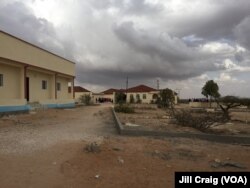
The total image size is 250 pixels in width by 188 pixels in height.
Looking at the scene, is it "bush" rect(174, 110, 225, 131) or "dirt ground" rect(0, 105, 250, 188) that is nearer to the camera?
"dirt ground" rect(0, 105, 250, 188)

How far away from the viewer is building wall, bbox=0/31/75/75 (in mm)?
22547

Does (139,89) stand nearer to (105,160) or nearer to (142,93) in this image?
(142,93)

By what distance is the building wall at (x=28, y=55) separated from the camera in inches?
888

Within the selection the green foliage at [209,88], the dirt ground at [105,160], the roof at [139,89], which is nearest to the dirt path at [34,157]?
the dirt ground at [105,160]

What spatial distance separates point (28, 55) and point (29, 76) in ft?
8.67

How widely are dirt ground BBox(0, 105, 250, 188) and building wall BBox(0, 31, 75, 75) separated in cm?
1290

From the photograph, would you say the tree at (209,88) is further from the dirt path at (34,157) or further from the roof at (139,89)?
the dirt path at (34,157)

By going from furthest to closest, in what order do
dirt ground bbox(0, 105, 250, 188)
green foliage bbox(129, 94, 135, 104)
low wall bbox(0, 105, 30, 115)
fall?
green foliage bbox(129, 94, 135, 104) → low wall bbox(0, 105, 30, 115) → dirt ground bbox(0, 105, 250, 188)

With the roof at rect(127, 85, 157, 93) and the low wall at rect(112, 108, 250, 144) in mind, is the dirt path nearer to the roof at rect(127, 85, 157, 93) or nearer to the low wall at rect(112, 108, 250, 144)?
the low wall at rect(112, 108, 250, 144)

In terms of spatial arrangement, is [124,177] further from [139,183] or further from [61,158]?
[61,158]

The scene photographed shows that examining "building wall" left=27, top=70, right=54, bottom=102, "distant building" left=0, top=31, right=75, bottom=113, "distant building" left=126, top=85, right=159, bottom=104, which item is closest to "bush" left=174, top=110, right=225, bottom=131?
"distant building" left=0, top=31, right=75, bottom=113

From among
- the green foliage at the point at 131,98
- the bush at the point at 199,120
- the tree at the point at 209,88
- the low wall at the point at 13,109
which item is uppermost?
the tree at the point at 209,88

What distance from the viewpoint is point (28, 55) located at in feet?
85.9

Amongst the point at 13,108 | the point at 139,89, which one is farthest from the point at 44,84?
the point at 139,89
